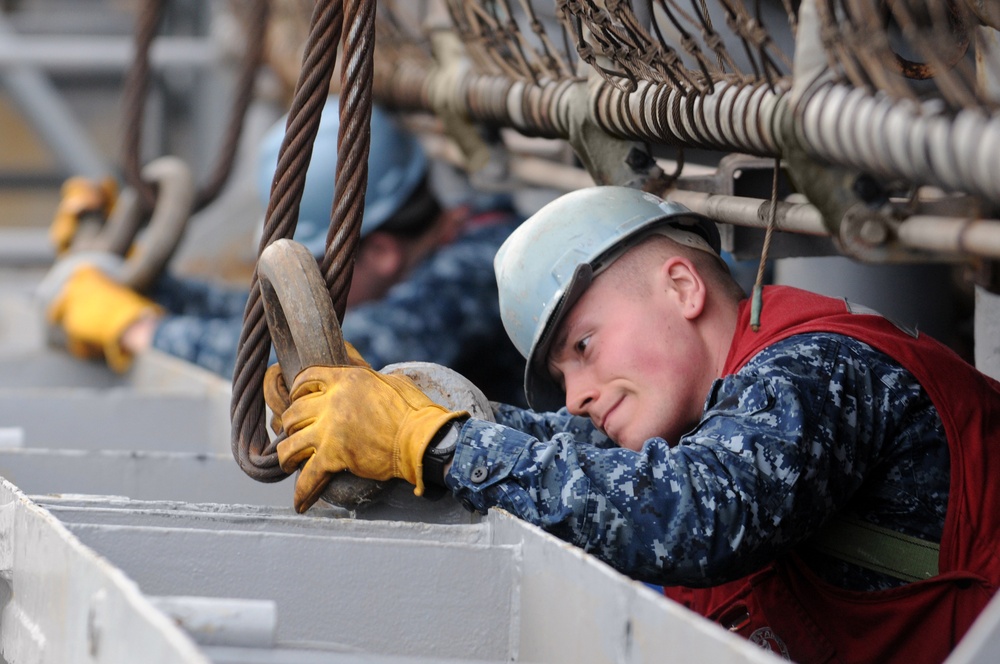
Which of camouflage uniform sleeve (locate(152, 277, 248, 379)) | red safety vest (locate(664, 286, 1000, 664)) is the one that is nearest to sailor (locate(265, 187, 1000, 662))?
red safety vest (locate(664, 286, 1000, 664))

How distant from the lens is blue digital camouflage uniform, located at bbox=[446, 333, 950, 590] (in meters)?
1.62

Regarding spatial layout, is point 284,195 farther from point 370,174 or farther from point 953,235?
point 370,174

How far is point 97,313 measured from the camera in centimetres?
464

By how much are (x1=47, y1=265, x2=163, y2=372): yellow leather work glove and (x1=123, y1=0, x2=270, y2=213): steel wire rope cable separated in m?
0.36

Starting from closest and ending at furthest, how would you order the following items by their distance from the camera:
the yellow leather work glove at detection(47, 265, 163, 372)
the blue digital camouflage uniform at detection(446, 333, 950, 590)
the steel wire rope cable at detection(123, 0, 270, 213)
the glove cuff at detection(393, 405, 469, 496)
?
1. the blue digital camouflage uniform at detection(446, 333, 950, 590)
2. the glove cuff at detection(393, 405, 469, 496)
3. the yellow leather work glove at detection(47, 265, 163, 372)
4. the steel wire rope cable at detection(123, 0, 270, 213)

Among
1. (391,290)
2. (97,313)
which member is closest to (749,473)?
(391,290)

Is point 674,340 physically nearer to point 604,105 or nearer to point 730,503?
point 730,503

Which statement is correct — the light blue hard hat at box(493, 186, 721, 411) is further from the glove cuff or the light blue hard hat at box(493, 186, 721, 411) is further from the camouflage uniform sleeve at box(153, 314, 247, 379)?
the camouflage uniform sleeve at box(153, 314, 247, 379)

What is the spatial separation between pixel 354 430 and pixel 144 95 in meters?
3.43

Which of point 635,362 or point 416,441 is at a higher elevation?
point 635,362

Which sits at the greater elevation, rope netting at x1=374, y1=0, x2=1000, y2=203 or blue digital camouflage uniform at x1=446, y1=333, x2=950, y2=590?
rope netting at x1=374, y1=0, x2=1000, y2=203

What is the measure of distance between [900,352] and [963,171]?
0.59 metres

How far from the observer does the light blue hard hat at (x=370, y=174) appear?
432 centimetres

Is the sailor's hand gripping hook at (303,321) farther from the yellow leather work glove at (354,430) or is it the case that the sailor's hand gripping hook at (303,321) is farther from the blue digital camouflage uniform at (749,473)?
the blue digital camouflage uniform at (749,473)
